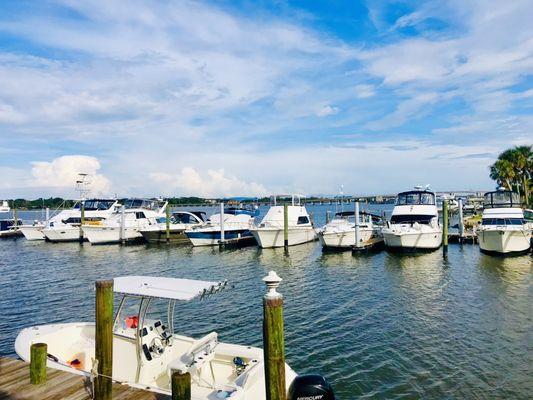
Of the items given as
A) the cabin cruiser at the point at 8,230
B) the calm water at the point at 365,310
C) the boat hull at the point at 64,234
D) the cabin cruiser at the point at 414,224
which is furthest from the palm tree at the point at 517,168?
the cabin cruiser at the point at 8,230

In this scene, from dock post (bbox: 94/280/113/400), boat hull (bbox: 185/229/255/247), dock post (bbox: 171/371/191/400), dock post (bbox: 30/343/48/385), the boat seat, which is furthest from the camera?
boat hull (bbox: 185/229/255/247)

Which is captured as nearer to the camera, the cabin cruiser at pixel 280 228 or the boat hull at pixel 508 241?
A: the boat hull at pixel 508 241

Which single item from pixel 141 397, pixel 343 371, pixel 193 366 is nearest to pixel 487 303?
pixel 343 371

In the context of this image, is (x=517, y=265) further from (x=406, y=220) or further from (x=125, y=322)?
(x=125, y=322)

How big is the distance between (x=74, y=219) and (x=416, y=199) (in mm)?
34541

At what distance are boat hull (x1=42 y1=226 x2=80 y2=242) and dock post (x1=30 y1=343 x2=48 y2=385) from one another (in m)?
36.9

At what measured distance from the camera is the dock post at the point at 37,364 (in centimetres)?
733

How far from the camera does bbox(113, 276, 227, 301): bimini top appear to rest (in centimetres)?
838

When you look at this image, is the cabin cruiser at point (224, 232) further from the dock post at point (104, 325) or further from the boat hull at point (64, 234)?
the dock post at point (104, 325)

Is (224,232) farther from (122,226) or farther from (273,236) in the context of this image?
(122,226)

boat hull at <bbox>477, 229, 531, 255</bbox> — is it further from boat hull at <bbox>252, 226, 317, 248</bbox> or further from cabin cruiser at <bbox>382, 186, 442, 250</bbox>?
boat hull at <bbox>252, 226, 317, 248</bbox>

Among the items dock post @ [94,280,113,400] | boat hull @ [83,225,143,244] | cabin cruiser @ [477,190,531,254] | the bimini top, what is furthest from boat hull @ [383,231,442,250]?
dock post @ [94,280,113,400]

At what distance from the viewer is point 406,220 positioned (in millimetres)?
31500

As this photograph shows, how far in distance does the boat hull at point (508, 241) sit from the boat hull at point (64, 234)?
120 ft
